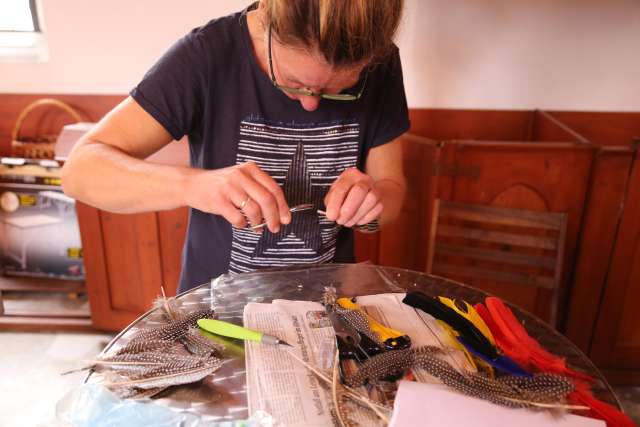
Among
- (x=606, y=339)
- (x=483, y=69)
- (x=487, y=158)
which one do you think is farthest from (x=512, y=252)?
(x=483, y=69)

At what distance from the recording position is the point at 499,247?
5.03 ft

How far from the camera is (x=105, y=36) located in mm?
1753

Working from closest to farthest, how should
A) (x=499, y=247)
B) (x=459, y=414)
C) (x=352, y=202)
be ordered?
1. (x=459, y=414)
2. (x=352, y=202)
3. (x=499, y=247)

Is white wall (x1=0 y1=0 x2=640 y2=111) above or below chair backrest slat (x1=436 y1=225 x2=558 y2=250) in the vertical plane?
above

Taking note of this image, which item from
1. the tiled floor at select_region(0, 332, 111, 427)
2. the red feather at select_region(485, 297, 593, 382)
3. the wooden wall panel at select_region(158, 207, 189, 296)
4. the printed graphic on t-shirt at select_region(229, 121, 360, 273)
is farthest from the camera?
the wooden wall panel at select_region(158, 207, 189, 296)

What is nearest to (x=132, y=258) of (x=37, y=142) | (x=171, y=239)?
(x=171, y=239)

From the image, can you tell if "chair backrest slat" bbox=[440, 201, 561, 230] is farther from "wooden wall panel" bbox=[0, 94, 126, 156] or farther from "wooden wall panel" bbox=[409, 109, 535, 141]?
"wooden wall panel" bbox=[0, 94, 126, 156]

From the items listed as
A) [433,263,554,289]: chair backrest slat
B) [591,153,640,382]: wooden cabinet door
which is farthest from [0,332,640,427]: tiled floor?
[433,263,554,289]: chair backrest slat

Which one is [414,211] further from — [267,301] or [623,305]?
[267,301]

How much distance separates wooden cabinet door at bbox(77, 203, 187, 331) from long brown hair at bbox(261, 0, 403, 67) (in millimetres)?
1087

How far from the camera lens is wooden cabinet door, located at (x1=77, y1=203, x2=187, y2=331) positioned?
1640mm

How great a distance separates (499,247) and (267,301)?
1.00 meters

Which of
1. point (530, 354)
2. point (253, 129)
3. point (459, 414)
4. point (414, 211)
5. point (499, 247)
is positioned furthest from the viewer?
point (414, 211)

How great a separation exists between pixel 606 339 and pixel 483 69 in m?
1.00
